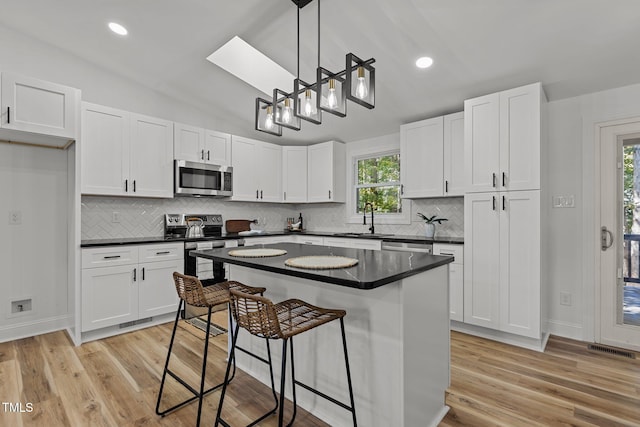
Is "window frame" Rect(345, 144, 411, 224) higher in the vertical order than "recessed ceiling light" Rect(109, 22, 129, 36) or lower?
lower

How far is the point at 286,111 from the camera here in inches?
91.0

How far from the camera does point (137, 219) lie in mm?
3871

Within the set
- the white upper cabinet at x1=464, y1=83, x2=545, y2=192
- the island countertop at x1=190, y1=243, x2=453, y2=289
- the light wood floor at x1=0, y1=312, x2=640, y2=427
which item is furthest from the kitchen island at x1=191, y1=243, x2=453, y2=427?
the white upper cabinet at x1=464, y1=83, x2=545, y2=192

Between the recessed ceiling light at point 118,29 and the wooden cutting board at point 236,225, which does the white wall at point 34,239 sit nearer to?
the recessed ceiling light at point 118,29

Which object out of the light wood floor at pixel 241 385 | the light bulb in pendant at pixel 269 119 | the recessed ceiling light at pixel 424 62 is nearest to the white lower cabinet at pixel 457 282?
the light wood floor at pixel 241 385

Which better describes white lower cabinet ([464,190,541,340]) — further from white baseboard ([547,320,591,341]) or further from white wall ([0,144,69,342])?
white wall ([0,144,69,342])

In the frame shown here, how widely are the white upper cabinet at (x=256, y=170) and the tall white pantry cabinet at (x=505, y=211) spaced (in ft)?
9.30

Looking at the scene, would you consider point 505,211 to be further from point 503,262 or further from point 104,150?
point 104,150

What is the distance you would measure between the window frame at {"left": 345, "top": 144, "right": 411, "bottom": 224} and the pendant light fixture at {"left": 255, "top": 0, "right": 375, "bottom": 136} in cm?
233

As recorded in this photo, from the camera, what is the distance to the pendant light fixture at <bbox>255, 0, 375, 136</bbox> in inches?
72.2

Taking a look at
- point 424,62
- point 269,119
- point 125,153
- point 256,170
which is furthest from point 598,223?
point 125,153

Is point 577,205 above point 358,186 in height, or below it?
below

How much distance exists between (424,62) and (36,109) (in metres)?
3.48

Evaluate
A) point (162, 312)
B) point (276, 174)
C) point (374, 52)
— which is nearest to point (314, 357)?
point (162, 312)
